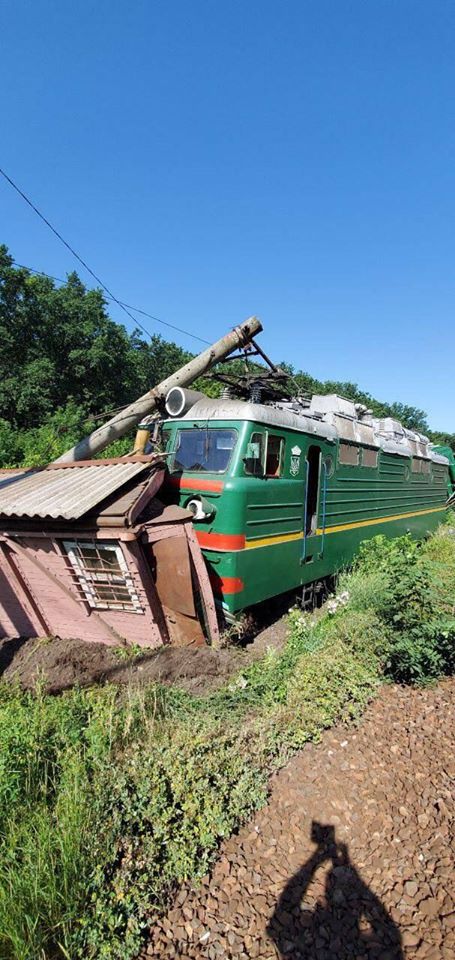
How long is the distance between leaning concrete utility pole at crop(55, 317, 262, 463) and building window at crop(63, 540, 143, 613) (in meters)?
3.13

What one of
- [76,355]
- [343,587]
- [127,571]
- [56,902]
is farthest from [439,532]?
[76,355]

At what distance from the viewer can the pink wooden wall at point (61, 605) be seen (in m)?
5.41

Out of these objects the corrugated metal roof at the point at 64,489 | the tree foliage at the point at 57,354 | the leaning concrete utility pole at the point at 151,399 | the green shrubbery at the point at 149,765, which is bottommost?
the green shrubbery at the point at 149,765

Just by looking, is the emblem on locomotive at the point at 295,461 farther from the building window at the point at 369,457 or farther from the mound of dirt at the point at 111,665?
the building window at the point at 369,457

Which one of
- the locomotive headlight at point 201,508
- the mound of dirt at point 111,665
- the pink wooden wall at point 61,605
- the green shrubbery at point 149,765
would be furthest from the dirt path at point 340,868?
the locomotive headlight at point 201,508

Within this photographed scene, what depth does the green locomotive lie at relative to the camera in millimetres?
5891

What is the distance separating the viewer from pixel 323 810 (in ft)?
10.1

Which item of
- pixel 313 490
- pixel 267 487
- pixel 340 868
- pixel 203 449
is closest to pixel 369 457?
pixel 313 490

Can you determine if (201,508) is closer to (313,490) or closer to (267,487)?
(267,487)

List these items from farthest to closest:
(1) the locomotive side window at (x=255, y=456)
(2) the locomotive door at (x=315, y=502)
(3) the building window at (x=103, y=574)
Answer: (2) the locomotive door at (x=315, y=502) < (1) the locomotive side window at (x=255, y=456) < (3) the building window at (x=103, y=574)

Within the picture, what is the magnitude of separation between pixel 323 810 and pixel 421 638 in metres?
1.95

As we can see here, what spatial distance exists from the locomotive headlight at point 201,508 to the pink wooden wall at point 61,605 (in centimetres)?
110

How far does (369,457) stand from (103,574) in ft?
21.2

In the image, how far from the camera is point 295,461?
7.04m
